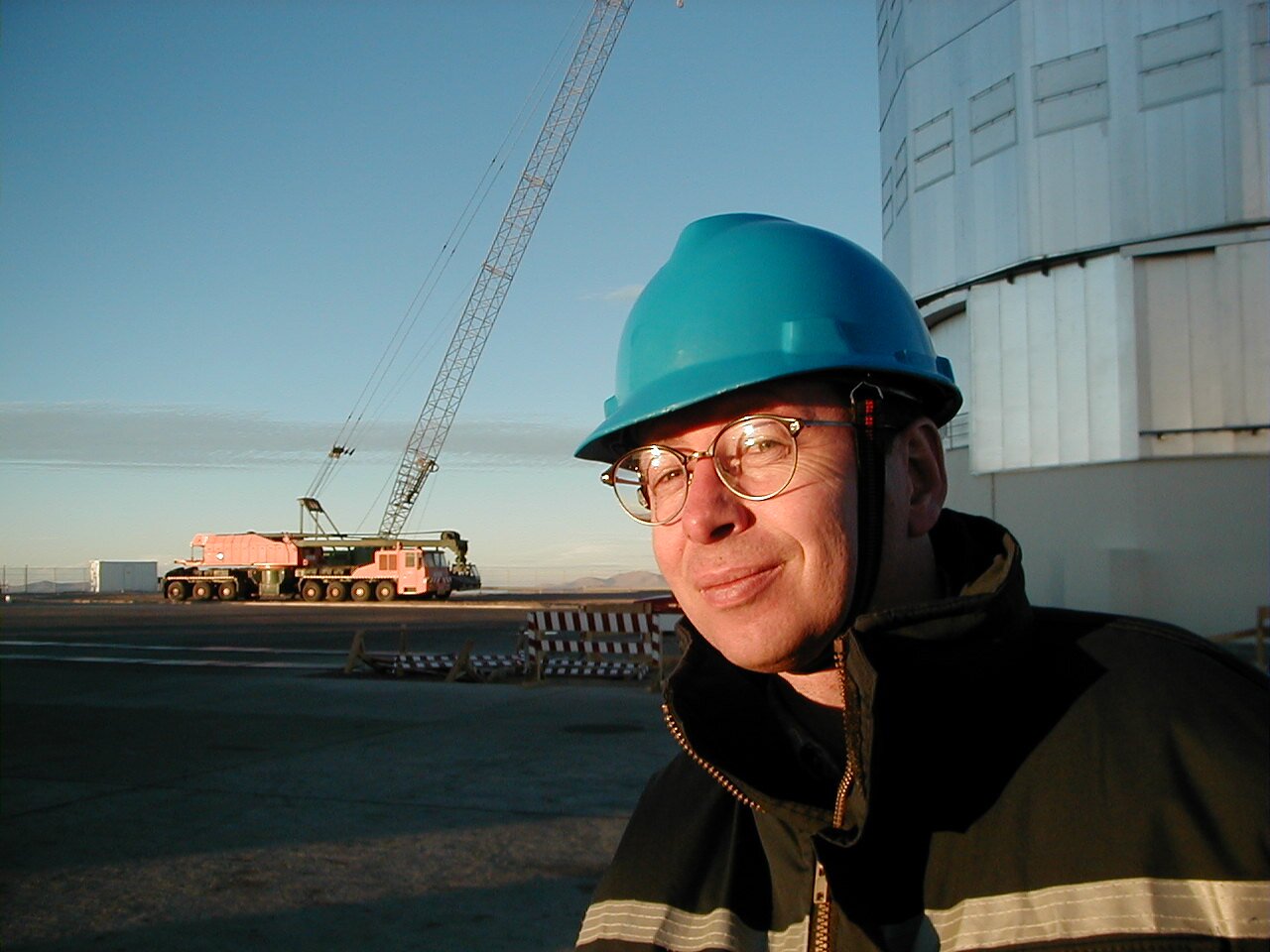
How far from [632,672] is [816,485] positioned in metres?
13.1

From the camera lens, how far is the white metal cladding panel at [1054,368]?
56.2 ft

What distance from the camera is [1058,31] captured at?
17891 millimetres

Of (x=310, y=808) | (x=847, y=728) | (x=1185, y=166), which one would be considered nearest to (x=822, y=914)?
(x=847, y=728)

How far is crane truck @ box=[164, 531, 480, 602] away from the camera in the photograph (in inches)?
1773

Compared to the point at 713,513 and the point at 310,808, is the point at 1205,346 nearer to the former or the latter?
the point at 310,808

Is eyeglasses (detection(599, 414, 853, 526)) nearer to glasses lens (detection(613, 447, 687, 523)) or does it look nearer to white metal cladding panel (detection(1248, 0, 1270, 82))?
glasses lens (detection(613, 447, 687, 523))

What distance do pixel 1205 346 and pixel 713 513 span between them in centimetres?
1742

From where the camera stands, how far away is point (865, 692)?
1.44 meters

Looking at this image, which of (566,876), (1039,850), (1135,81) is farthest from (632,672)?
(1039,850)

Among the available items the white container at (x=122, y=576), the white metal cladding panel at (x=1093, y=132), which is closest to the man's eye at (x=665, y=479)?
the white metal cladding panel at (x=1093, y=132)

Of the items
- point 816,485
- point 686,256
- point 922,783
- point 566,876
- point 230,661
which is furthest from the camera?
point 230,661

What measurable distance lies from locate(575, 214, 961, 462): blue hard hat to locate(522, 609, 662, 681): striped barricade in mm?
12142

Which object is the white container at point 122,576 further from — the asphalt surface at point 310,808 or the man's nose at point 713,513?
the man's nose at point 713,513

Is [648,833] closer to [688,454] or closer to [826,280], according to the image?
[688,454]
